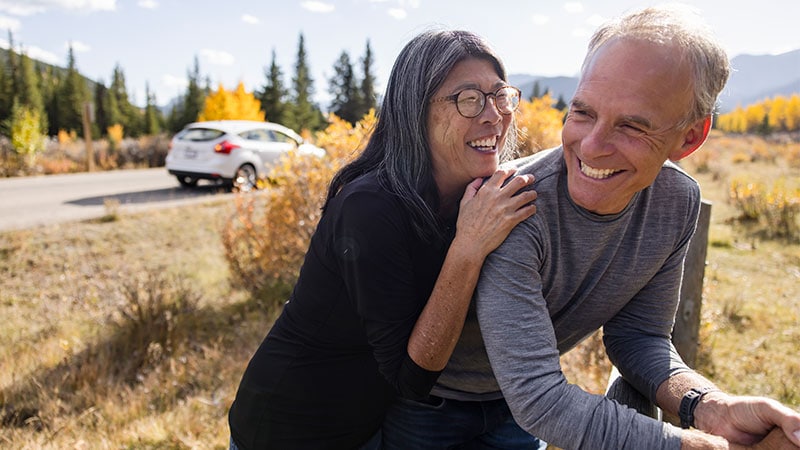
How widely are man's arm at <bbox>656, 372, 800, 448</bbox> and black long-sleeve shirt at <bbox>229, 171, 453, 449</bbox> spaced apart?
2.10ft

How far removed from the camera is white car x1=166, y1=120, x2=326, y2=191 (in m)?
11.1

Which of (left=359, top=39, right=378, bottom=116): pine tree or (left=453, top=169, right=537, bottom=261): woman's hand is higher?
(left=359, top=39, right=378, bottom=116): pine tree

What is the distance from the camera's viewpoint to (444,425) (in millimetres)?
1878

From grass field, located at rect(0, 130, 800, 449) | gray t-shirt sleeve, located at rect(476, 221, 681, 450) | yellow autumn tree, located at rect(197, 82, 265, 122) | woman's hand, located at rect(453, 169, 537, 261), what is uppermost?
yellow autumn tree, located at rect(197, 82, 265, 122)

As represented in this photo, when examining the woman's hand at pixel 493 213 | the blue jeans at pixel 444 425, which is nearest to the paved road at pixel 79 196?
the blue jeans at pixel 444 425

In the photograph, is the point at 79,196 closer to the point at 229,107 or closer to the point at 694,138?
the point at 694,138

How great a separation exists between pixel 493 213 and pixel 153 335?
396 centimetres

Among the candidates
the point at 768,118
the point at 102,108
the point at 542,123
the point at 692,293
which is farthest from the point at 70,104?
the point at 768,118

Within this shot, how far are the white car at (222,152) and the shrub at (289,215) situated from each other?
5156mm

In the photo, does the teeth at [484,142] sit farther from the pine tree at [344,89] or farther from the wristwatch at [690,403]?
the pine tree at [344,89]

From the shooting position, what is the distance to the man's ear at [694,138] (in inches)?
55.0

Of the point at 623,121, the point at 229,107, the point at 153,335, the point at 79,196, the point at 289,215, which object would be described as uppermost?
the point at 229,107

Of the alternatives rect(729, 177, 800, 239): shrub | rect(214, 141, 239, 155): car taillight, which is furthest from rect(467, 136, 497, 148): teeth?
rect(214, 141, 239, 155): car taillight

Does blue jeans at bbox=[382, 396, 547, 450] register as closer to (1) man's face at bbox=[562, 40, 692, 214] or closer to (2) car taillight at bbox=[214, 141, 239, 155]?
(1) man's face at bbox=[562, 40, 692, 214]
